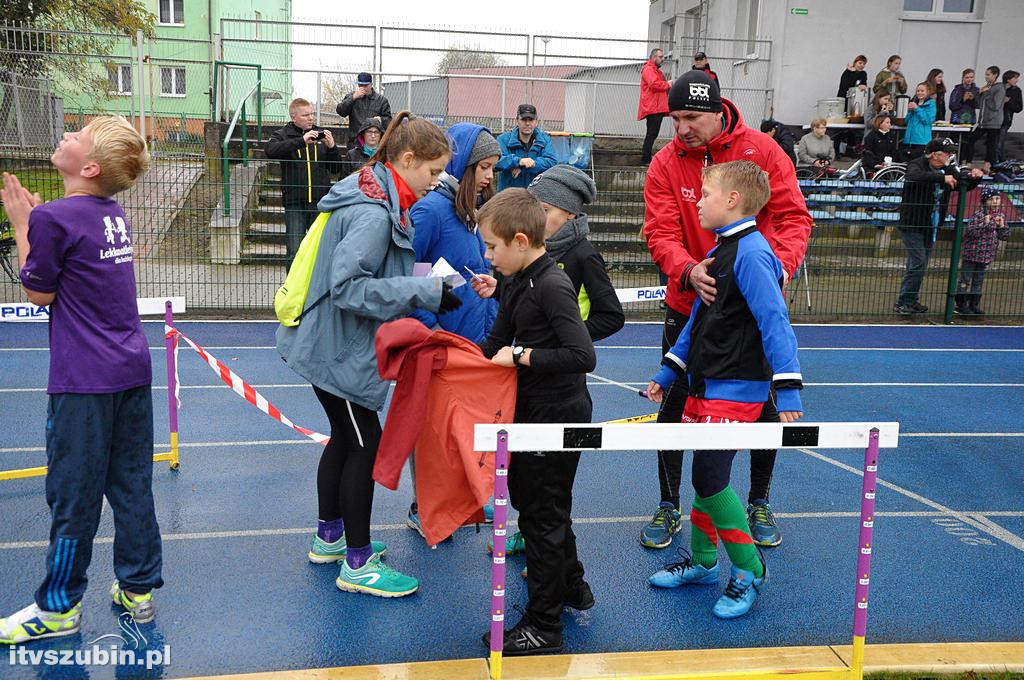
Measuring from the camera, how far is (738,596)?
4.08 meters

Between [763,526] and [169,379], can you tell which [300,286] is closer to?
[169,379]

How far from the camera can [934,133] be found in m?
18.3

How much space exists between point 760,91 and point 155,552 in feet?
61.5

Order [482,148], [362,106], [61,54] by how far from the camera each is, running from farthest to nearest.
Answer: [61,54] → [362,106] → [482,148]

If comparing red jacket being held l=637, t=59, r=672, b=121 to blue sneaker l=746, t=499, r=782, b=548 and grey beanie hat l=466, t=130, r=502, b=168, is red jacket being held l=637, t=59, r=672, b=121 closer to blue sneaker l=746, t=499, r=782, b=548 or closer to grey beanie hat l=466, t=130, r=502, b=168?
blue sneaker l=746, t=499, r=782, b=548

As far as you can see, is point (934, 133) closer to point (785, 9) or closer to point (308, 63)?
point (785, 9)

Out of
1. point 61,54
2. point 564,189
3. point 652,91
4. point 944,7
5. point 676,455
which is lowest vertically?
point 676,455

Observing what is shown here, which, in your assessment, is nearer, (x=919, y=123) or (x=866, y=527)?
(x=866, y=527)

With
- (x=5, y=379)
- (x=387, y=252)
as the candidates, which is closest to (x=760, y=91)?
(x=5, y=379)

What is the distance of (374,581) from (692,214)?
7.79 ft

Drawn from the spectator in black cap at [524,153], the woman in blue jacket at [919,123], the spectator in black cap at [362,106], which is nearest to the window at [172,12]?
the spectator in black cap at [362,106]

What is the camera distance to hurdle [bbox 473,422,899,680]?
121 inches

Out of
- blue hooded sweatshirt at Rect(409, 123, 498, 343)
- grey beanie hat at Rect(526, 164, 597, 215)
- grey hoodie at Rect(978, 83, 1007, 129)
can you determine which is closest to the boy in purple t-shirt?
blue hooded sweatshirt at Rect(409, 123, 498, 343)

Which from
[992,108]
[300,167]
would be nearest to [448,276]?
[300,167]
